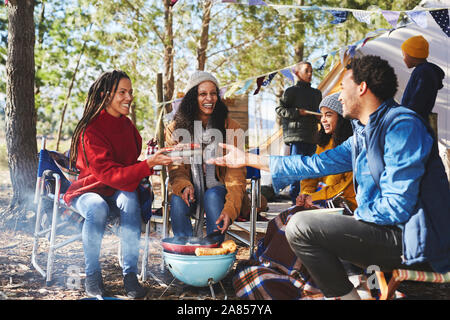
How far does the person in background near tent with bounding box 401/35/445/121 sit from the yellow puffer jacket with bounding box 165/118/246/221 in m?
1.57

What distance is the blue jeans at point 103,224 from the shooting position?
229cm

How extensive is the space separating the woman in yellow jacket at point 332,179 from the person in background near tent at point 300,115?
121 centimetres

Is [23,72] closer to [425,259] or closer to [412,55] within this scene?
[412,55]

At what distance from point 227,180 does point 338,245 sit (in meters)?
1.09

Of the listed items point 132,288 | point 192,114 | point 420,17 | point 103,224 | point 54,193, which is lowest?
point 132,288

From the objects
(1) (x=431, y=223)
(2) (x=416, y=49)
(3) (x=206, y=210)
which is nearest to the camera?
(1) (x=431, y=223)

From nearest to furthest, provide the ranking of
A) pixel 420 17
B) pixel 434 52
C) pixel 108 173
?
pixel 108 173, pixel 420 17, pixel 434 52

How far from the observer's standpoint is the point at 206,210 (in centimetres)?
257

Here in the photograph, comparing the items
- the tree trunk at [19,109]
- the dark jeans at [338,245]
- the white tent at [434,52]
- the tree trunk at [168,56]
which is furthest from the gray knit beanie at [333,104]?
the tree trunk at [168,56]

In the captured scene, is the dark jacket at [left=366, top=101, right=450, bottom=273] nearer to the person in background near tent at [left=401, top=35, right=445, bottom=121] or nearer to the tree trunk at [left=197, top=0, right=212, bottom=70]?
the person in background near tent at [left=401, top=35, right=445, bottom=121]

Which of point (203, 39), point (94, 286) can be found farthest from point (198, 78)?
point (203, 39)

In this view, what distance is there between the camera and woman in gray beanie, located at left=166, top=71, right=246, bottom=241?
2.55 metres

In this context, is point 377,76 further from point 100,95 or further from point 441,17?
point 441,17
